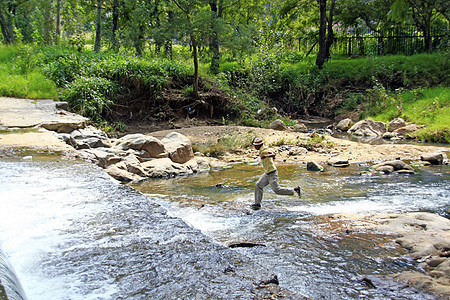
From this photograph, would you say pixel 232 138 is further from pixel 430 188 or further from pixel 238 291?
pixel 238 291

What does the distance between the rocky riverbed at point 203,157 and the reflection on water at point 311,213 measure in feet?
1.03

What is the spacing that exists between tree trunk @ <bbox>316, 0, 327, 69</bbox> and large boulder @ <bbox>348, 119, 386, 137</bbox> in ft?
24.9

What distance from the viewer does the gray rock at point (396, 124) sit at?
52.1 feet

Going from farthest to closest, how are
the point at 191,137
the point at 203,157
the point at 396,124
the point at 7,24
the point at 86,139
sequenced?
1. the point at 7,24
2. the point at 396,124
3. the point at 191,137
4. the point at 203,157
5. the point at 86,139

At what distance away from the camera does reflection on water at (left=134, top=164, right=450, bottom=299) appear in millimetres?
3684

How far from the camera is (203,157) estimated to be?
11.2 metres

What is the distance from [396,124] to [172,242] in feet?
48.9

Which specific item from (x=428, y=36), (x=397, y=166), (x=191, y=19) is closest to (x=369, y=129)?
(x=397, y=166)

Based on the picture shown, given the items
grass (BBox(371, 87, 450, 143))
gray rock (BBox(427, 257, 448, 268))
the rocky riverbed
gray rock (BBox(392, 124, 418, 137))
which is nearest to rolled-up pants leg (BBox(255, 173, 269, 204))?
the rocky riverbed

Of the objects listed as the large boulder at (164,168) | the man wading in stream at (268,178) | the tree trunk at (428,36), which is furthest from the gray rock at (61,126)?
the tree trunk at (428,36)

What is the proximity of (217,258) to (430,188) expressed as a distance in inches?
238

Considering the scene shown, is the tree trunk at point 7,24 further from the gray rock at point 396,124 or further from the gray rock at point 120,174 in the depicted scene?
the gray rock at point 396,124

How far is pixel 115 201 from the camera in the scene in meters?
4.34

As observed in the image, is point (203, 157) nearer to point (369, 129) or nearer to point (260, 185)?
point (260, 185)
